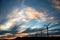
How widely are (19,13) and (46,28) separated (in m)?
1.26

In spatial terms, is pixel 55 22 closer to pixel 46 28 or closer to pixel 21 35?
pixel 46 28

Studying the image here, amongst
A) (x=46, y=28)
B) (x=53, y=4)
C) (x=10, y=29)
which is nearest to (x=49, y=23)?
(x=46, y=28)

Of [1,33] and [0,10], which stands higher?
[0,10]

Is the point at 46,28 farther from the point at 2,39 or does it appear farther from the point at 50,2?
the point at 2,39

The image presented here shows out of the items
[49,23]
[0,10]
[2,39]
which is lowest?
[2,39]

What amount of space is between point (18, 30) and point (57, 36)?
5.17 ft

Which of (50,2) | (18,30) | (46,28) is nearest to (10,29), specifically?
(18,30)

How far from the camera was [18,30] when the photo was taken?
8133mm

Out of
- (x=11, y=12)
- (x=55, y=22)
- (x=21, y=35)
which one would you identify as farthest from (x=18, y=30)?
(x=55, y=22)

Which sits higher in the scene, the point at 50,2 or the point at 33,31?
the point at 50,2

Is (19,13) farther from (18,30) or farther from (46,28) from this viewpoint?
(46,28)

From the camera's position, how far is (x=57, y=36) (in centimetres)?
810

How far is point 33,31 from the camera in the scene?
321 inches

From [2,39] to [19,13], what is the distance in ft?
4.13
